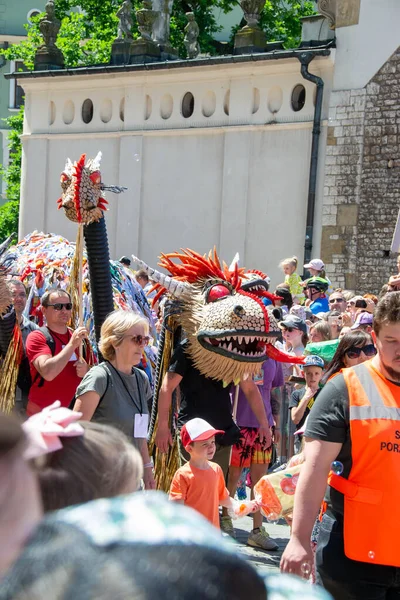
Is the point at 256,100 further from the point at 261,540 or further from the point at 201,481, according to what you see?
the point at 201,481

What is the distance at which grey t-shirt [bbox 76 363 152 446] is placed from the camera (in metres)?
5.42

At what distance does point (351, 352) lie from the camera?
5.57 m

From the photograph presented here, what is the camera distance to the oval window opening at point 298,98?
64.2 ft

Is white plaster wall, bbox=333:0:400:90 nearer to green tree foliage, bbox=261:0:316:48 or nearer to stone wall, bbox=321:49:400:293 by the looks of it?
stone wall, bbox=321:49:400:293

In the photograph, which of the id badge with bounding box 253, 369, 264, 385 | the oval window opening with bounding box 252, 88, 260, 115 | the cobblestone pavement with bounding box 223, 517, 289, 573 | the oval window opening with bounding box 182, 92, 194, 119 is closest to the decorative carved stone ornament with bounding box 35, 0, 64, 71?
the oval window opening with bounding box 182, 92, 194, 119

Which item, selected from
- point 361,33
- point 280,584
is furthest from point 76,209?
point 361,33

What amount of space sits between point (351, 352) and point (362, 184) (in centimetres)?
1329

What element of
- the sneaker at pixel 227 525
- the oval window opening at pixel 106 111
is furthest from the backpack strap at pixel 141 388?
the oval window opening at pixel 106 111

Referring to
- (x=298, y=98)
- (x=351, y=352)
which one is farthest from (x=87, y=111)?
(x=351, y=352)

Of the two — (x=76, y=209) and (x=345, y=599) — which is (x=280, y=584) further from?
(x=76, y=209)

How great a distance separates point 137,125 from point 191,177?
5.58 ft

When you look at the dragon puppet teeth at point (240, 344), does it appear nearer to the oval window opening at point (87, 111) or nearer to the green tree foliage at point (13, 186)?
the oval window opening at point (87, 111)

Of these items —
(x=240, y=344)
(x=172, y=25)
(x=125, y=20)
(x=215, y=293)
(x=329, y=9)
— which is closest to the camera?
(x=240, y=344)

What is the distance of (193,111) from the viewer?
69.4 ft
